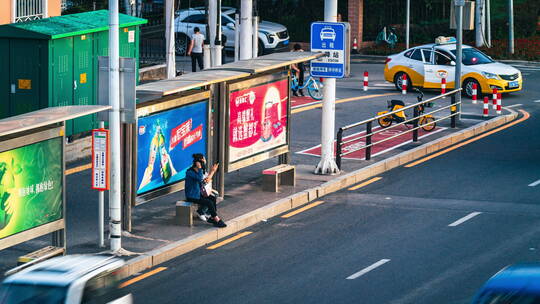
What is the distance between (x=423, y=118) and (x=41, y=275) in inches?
725

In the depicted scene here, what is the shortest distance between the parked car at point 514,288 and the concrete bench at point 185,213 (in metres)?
7.86

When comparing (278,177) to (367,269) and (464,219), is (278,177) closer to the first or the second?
(464,219)

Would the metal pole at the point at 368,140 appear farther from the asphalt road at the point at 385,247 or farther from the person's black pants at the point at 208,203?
the person's black pants at the point at 208,203

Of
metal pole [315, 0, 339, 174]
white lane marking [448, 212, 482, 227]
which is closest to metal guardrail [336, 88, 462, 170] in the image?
metal pole [315, 0, 339, 174]

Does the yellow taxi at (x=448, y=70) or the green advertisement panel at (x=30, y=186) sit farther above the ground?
the yellow taxi at (x=448, y=70)

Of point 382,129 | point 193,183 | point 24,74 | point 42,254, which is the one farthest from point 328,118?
point 42,254

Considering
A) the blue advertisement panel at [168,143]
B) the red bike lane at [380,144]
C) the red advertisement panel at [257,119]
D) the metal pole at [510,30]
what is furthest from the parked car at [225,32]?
the blue advertisement panel at [168,143]

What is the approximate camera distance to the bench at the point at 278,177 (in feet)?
67.9

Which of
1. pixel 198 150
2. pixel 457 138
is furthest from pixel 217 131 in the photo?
pixel 457 138

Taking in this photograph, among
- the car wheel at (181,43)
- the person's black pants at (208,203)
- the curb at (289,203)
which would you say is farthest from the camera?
the car wheel at (181,43)

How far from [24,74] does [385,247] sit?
9.09 m

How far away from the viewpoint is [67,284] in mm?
10047

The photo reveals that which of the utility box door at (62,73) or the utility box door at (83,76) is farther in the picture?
the utility box door at (83,76)

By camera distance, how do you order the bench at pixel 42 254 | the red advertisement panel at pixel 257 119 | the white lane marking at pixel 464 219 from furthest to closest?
the red advertisement panel at pixel 257 119, the white lane marking at pixel 464 219, the bench at pixel 42 254
